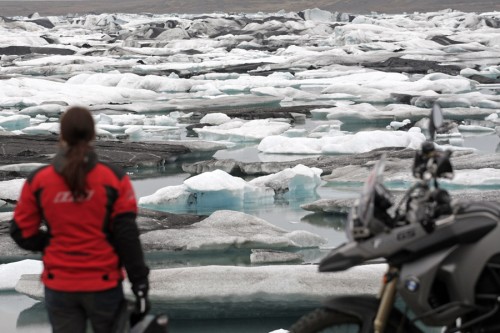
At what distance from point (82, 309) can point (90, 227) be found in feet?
0.90

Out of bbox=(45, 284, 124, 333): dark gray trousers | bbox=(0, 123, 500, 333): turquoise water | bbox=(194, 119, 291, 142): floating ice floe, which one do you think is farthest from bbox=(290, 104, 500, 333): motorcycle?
bbox=(194, 119, 291, 142): floating ice floe

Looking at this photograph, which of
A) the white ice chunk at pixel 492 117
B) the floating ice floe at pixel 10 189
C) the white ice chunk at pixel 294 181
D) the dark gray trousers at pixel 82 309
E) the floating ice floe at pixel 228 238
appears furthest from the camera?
the white ice chunk at pixel 492 117

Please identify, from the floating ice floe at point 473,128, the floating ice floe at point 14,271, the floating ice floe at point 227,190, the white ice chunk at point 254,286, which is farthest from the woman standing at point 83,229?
the floating ice floe at point 473,128

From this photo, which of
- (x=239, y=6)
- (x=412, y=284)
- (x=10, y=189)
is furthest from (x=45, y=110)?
(x=239, y=6)

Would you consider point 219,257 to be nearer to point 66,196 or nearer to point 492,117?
point 66,196

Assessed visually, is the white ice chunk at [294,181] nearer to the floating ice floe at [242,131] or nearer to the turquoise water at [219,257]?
the turquoise water at [219,257]

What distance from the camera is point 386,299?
296 centimetres

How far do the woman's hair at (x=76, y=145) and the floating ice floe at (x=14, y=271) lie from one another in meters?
3.72

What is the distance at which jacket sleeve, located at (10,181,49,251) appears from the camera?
9.29ft

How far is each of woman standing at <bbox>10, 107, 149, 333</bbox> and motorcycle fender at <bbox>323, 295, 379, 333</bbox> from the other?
62cm

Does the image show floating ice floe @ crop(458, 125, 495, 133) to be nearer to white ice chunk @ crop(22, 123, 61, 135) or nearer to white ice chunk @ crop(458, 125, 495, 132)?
white ice chunk @ crop(458, 125, 495, 132)

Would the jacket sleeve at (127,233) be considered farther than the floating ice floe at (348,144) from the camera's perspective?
No

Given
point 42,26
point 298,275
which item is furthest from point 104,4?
point 298,275

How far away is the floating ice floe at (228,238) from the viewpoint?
7398mm
